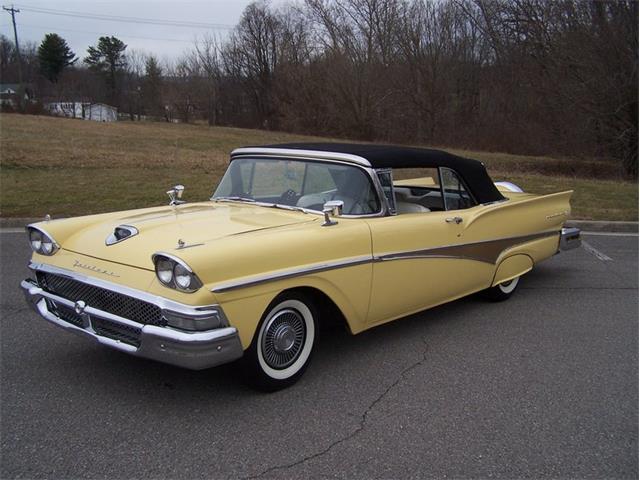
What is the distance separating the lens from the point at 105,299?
3.23m

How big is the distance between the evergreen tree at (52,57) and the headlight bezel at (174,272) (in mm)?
79380

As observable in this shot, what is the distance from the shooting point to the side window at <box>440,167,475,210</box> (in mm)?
4855

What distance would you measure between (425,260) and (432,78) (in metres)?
29.5

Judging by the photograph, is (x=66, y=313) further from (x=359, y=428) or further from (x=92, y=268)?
(x=359, y=428)

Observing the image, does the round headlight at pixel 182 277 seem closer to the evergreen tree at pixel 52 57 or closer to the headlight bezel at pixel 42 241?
the headlight bezel at pixel 42 241

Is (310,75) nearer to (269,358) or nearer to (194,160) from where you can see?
(194,160)

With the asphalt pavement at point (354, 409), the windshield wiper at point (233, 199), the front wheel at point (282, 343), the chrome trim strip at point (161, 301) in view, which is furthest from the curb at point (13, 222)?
the front wheel at point (282, 343)

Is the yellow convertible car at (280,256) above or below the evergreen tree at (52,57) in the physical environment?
below

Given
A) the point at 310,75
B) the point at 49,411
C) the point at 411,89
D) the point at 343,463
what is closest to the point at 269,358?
the point at 343,463

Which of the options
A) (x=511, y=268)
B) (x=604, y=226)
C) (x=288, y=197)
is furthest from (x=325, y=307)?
(x=604, y=226)

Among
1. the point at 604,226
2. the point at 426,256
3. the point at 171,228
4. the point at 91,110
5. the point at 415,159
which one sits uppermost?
the point at 91,110

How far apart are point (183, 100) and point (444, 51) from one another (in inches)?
1442

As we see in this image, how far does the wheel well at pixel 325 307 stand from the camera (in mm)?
3554

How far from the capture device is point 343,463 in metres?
2.73
